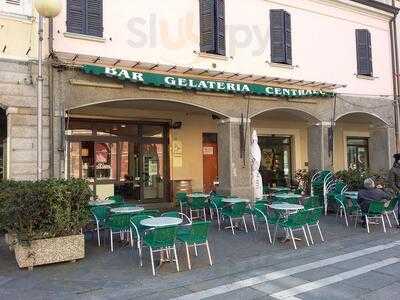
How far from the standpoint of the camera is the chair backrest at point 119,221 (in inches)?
293

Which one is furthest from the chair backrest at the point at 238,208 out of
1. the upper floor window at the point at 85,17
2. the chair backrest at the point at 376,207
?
the upper floor window at the point at 85,17

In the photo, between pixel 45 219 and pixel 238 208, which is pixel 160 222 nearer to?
pixel 45 219

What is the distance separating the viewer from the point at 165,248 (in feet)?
21.6

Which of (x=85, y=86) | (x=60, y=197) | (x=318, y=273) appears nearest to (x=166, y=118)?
(x=85, y=86)

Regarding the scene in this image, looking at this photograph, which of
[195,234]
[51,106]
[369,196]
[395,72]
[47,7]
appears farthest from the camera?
[395,72]

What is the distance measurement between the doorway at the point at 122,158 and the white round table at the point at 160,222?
6.25 metres

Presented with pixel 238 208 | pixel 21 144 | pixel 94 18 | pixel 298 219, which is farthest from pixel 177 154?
pixel 298 219

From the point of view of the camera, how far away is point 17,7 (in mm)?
8695

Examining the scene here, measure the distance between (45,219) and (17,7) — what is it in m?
4.79

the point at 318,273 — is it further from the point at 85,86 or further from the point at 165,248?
the point at 85,86

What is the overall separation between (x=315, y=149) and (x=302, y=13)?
14.4 feet

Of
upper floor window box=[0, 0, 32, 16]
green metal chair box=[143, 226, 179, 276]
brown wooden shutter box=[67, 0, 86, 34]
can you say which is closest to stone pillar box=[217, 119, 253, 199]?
brown wooden shutter box=[67, 0, 86, 34]

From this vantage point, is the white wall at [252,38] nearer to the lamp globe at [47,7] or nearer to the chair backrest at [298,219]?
the lamp globe at [47,7]

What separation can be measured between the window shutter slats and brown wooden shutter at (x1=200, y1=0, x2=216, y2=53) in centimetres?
221
